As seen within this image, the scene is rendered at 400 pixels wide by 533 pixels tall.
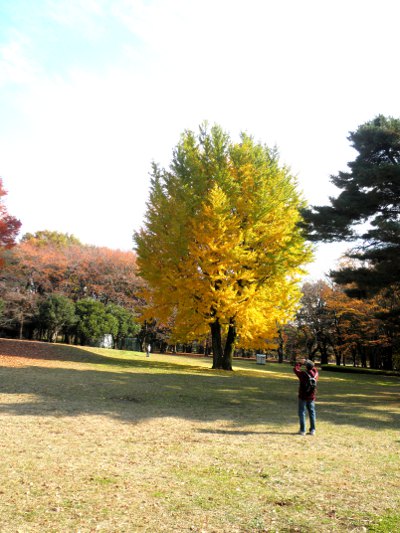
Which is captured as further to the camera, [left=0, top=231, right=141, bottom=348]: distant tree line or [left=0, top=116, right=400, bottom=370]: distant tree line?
[left=0, top=231, right=141, bottom=348]: distant tree line

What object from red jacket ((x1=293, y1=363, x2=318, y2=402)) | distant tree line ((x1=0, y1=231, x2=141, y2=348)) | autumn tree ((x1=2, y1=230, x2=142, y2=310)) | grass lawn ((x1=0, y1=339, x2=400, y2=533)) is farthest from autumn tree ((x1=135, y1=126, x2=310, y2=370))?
autumn tree ((x1=2, y1=230, x2=142, y2=310))

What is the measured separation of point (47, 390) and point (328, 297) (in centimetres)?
3700

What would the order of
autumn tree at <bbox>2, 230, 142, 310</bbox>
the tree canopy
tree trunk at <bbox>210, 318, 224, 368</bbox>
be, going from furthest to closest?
autumn tree at <bbox>2, 230, 142, 310</bbox> < tree trunk at <bbox>210, 318, 224, 368</bbox> < the tree canopy

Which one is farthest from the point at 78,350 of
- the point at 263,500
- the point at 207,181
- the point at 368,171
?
the point at 263,500

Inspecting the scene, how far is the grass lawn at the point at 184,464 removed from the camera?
194 inches

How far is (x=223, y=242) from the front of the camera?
21812 mm

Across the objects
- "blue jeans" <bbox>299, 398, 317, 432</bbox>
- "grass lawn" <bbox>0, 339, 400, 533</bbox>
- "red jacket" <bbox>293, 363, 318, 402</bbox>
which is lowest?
"grass lawn" <bbox>0, 339, 400, 533</bbox>

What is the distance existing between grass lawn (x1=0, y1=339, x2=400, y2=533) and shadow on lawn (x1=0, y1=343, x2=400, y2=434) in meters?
0.07

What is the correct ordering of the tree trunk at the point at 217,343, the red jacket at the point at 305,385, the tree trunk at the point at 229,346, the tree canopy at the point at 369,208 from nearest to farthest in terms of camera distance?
the red jacket at the point at 305,385 < the tree canopy at the point at 369,208 < the tree trunk at the point at 217,343 < the tree trunk at the point at 229,346

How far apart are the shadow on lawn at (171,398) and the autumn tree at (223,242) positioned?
3.93 meters

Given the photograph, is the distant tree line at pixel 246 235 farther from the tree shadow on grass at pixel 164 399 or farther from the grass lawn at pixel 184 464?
the grass lawn at pixel 184 464

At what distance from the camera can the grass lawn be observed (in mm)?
4922

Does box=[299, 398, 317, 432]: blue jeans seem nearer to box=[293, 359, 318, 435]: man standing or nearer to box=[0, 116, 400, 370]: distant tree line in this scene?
box=[293, 359, 318, 435]: man standing

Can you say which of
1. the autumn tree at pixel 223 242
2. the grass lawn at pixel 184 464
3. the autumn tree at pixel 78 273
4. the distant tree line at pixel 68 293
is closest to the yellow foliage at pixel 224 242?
the autumn tree at pixel 223 242
